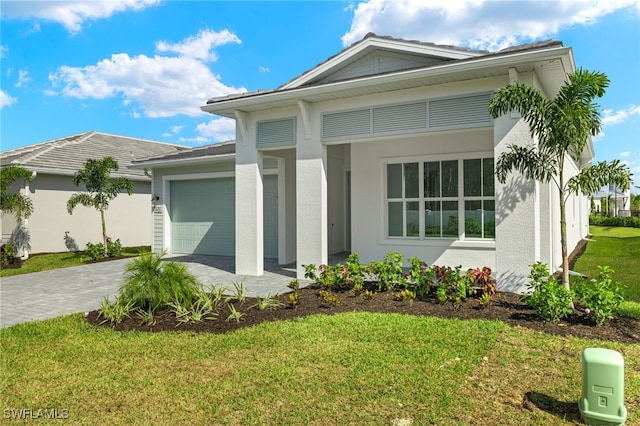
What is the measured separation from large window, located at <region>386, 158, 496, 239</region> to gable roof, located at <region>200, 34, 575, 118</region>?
2471mm

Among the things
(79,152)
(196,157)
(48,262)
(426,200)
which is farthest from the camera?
(79,152)

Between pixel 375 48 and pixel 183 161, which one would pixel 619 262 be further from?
pixel 183 161

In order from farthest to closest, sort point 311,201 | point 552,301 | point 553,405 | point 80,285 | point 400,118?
point 80,285, point 311,201, point 400,118, point 552,301, point 553,405

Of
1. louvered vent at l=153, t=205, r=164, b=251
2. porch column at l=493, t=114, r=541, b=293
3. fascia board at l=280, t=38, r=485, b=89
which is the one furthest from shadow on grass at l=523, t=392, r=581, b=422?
louvered vent at l=153, t=205, r=164, b=251

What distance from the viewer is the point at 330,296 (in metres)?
7.08

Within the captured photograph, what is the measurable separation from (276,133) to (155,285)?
4767mm

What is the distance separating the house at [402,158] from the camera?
7.32 m

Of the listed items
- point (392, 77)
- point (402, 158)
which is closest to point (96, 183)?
point (402, 158)

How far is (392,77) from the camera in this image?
7.80m

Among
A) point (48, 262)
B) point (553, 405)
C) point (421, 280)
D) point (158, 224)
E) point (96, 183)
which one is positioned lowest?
point (553, 405)

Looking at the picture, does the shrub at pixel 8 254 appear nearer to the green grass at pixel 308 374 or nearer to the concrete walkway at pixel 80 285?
the concrete walkway at pixel 80 285

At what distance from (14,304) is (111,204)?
10.3 meters

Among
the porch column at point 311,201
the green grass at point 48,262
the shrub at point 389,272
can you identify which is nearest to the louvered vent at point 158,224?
the green grass at point 48,262

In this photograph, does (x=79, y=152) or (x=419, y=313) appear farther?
(x=79, y=152)
